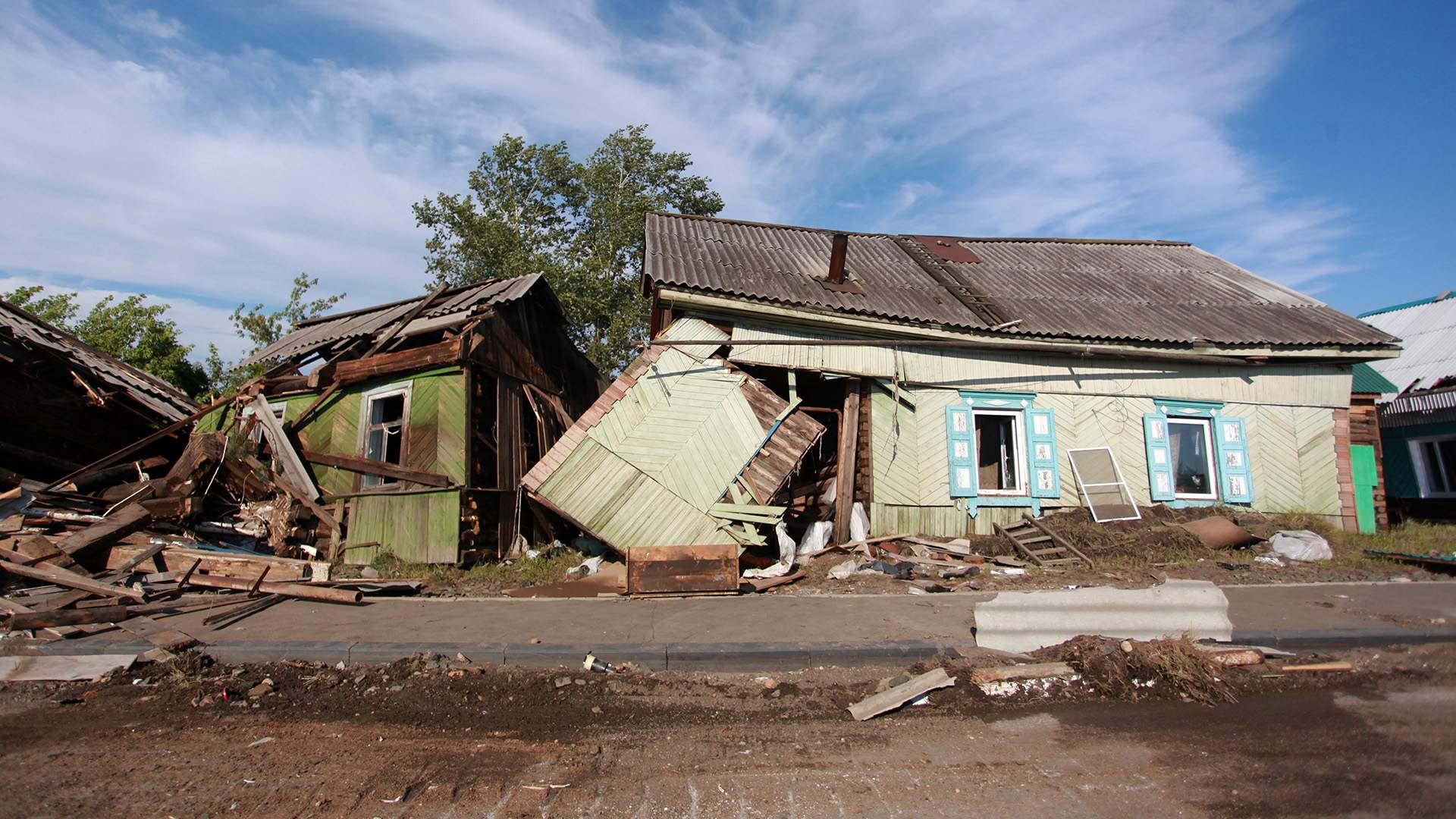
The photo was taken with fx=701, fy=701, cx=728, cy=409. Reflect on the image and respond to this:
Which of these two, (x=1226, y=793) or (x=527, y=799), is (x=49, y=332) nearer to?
(x=527, y=799)

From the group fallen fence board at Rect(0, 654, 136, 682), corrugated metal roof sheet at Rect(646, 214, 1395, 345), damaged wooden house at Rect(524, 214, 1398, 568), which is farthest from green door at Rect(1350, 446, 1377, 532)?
fallen fence board at Rect(0, 654, 136, 682)

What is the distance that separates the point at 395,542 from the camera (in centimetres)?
1012

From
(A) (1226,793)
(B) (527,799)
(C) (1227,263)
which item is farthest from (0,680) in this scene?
(C) (1227,263)

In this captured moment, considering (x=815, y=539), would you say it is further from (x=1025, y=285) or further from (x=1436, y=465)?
(x=1436, y=465)

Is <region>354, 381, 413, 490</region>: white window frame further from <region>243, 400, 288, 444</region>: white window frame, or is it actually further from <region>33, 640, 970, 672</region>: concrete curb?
<region>33, 640, 970, 672</region>: concrete curb

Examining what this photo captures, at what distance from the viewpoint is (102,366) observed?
1239 centimetres

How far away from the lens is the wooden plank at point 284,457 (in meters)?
10.8

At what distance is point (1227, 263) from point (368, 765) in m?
18.7

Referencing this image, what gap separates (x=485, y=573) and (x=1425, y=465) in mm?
20110

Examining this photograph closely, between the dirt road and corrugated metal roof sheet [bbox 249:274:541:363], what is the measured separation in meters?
6.71

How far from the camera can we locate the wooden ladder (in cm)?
948

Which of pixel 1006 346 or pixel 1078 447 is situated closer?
pixel 1006 346

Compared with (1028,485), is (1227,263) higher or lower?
higher

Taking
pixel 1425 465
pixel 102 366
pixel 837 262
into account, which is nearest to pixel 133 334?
pixel 102 366
